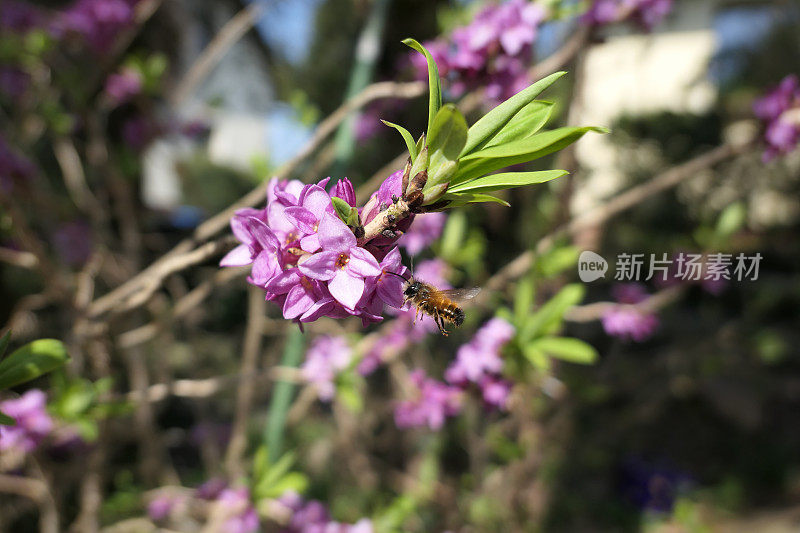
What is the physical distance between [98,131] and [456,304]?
1.66m

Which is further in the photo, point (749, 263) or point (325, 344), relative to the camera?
point (325, 344)

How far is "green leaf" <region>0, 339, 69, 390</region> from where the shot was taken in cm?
71

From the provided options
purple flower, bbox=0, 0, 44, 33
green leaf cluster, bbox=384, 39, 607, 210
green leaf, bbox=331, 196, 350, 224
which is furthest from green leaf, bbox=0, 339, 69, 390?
purple flower, bbox=0, 0, 44, 33

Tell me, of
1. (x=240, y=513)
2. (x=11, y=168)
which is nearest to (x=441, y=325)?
(x=240, y=513)

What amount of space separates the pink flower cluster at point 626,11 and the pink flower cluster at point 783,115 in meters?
0.41

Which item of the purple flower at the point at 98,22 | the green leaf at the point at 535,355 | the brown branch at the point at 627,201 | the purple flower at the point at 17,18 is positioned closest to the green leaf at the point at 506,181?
the green leaf at the point at 535,355

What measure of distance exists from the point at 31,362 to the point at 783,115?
188 centimetres

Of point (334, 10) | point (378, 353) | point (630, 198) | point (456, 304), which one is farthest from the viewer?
point (334, 10)

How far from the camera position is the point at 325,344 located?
1959 mm

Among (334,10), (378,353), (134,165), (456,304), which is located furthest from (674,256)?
(334,10)

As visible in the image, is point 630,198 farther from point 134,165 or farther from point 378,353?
point 134,165

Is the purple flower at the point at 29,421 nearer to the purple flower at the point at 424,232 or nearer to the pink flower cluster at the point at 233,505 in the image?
the pink flower cluster at the point at 233,505

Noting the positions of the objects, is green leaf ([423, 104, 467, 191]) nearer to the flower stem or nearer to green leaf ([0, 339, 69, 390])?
green leaf ([0, 339, 69, 390])

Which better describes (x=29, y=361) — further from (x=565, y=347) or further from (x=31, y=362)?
(x=565, y=347)
